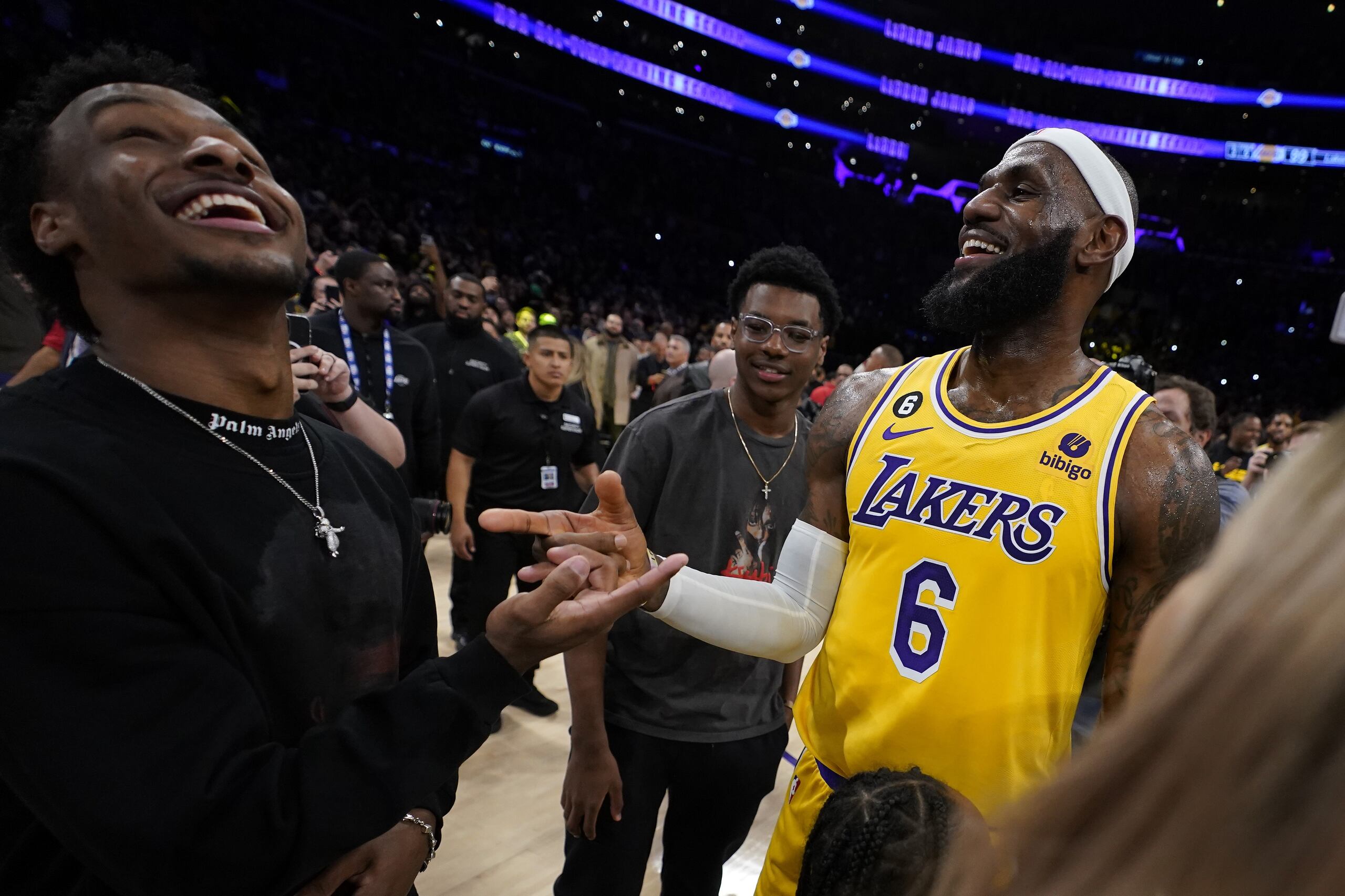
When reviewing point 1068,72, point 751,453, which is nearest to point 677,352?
point 751,453

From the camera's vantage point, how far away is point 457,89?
21938 millimetres

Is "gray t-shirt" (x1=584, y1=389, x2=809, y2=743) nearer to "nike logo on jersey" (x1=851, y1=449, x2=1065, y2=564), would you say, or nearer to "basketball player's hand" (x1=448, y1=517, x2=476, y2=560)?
"nike logo on jersey" (x1=851, y1=449, x2=1065, y2=564)

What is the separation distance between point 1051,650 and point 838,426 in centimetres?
68

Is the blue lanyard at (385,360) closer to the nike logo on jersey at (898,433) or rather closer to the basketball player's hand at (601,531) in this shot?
the basketball player's hand at (601,531)

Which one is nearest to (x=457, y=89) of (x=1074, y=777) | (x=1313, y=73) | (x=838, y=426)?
(x=838, y=426)

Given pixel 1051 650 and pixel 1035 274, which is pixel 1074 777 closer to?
pixel 1051 650

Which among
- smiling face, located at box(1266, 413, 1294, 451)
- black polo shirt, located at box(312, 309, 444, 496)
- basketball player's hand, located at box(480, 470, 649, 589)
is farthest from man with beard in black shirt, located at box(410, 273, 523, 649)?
smiling face, located at box(1266, 413, 1294, 451)

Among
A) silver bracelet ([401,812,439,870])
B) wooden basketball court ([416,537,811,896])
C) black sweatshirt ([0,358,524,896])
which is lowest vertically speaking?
wooden basketball court ([416,537,811,896])

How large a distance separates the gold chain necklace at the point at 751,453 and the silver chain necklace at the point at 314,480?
4.43 ft

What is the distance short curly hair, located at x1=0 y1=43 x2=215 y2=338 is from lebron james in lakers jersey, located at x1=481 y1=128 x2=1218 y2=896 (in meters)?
0.83

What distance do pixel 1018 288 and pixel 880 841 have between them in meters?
1.20

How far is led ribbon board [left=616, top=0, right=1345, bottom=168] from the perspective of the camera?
25.3 meters

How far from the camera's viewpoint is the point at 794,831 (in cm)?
172

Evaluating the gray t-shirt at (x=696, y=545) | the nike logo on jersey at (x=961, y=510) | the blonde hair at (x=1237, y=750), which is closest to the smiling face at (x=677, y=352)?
the gray t-shirt at (x=696, y=545)
